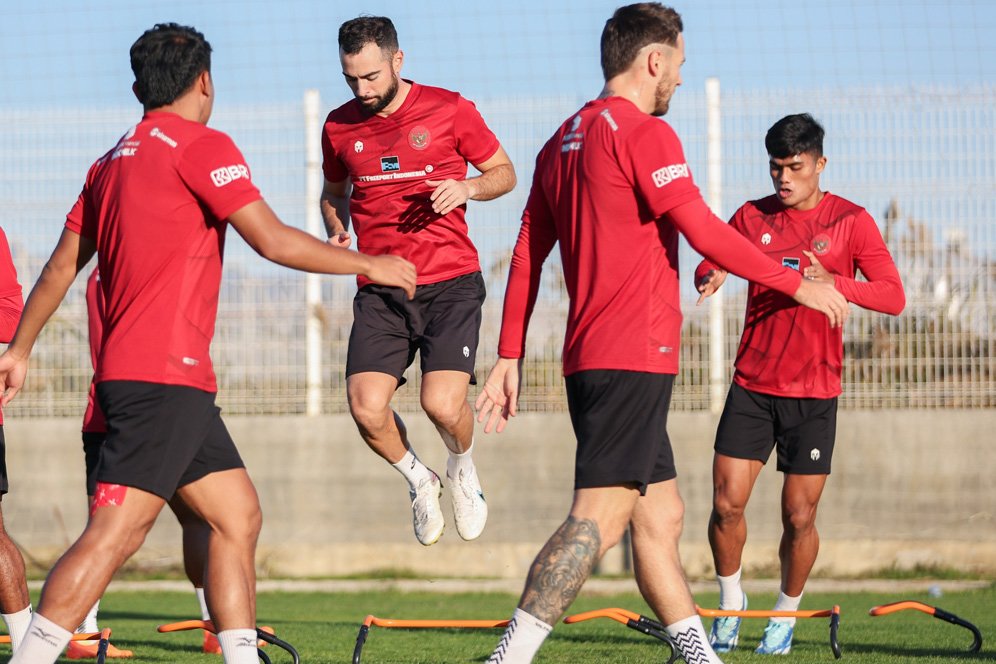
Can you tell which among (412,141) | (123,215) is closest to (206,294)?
(123,215)

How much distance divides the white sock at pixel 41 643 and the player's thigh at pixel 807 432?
4.38 metres

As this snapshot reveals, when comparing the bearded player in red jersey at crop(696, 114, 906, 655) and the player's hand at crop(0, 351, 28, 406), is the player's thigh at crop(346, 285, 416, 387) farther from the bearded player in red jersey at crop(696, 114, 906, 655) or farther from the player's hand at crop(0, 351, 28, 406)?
the player's hand at crop(0, 351, 28, 406)

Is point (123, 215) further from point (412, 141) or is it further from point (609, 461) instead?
point (412, 141)

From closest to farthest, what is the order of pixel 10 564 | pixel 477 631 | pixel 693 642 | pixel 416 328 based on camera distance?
pixel 693 642
pixel 10 564
pixel 416 328
pixel 477 631

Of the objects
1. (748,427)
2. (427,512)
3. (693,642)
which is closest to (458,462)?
(427,512)

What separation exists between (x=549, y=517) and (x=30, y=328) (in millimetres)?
7713

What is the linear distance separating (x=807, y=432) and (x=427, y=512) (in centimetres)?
212

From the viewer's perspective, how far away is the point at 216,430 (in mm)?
5090

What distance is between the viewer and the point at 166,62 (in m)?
4.90

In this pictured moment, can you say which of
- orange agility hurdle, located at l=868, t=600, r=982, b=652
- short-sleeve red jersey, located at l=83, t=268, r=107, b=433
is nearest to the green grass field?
orange agility hurdle, located at l=868, t=600, r=982, b=652

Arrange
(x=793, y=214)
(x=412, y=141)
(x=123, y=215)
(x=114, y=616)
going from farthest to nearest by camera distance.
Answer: (x=114, y=616), (x=793, y=214), (x=412, y=141), (x=123, y=215)

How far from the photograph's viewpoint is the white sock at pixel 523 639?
16.2ft

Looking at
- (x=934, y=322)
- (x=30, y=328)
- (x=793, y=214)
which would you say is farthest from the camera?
(x=934, y=322)

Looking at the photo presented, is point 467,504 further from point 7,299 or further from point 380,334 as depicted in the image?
point 7,299
